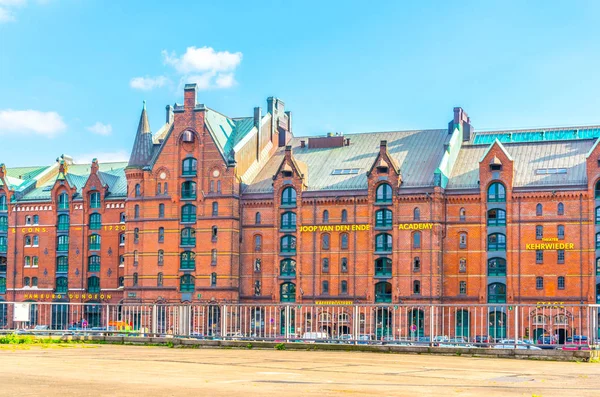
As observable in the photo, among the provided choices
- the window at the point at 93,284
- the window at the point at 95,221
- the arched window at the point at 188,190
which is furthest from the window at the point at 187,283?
the window at the point at 95,221

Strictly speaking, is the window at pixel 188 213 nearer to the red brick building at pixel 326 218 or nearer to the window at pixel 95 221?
the red brick building at pixel 326 218

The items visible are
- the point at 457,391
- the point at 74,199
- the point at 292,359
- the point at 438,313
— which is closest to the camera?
the point at 457,391

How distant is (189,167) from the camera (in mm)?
92062

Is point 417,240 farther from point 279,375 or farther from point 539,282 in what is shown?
point 279,375

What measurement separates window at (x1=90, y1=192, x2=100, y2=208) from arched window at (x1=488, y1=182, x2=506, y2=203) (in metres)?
40.7

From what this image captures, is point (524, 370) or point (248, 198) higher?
point (248, 198)

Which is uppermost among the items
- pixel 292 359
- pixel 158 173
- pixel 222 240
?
pixel 158 173

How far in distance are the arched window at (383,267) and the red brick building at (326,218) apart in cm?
12

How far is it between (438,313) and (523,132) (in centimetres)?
2062

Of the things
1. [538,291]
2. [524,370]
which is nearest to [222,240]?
[538,291]

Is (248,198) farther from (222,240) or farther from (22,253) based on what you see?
(22,253)

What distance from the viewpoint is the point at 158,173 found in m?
92.6

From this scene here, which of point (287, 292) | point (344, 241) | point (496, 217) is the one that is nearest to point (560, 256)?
point (496, 217)

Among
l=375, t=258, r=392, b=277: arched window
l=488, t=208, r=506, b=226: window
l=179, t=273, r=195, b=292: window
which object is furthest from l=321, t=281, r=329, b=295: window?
l=488, t=208, r=506, b=226: window
